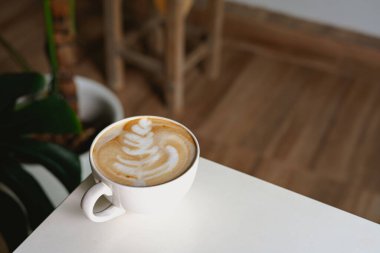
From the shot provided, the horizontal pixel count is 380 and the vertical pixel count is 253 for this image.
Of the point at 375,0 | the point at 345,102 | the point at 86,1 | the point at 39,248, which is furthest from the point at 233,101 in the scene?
the point at 39,248

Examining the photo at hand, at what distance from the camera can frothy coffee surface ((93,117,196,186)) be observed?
1.77 feet

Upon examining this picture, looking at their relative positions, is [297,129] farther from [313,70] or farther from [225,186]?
[225,186]

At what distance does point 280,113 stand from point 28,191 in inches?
39.2

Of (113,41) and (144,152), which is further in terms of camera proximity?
(113,41)

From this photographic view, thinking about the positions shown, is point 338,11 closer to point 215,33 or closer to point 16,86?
point 215,33

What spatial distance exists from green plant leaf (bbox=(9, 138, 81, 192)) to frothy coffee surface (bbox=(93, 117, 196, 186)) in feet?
1.02

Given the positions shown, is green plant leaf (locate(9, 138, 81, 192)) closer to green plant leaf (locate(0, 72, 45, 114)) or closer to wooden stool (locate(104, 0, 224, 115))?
green plant leaf (locate(0, 72, 45, 114))

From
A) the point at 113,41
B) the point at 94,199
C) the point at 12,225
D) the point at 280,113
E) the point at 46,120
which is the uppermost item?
the point at 94,199

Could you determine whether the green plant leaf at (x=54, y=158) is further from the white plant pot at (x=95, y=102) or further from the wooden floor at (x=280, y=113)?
the wooden floor at (x=280, y=113)

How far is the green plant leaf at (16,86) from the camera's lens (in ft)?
2.79

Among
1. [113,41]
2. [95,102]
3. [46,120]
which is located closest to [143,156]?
[46,120]

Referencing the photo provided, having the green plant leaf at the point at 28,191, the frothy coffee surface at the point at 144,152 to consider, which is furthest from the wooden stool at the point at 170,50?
the frothy coffee surface at the point at 144,152

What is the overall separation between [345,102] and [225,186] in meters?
1.20

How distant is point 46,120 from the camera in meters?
0.85
